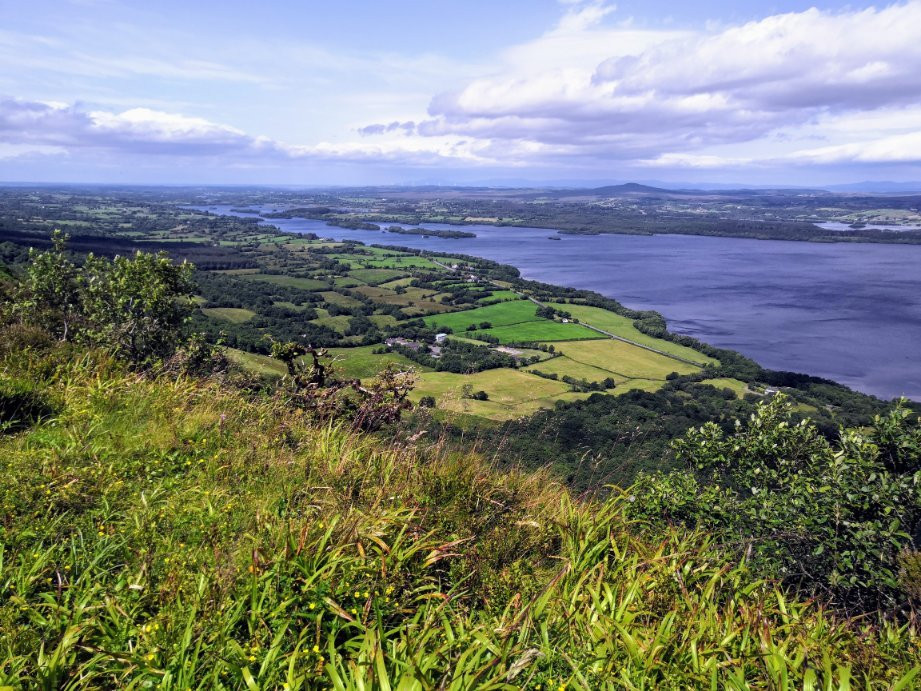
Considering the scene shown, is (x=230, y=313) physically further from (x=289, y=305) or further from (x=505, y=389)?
(x=505, y=389)

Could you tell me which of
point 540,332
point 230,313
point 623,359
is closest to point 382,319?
point 230,313

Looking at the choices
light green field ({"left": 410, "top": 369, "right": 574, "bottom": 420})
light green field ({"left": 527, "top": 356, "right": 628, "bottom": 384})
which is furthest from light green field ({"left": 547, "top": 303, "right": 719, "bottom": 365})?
light green field ({"left": 410, "top": 369, "right": 574, "bottom": 420})

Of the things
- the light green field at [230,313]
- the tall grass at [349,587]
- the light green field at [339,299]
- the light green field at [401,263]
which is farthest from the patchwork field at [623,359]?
the light green field at [401,263]

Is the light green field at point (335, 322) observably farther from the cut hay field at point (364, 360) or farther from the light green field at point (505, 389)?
the light green field at point (505, 389)

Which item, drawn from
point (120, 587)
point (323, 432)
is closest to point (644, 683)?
point (120, 587)

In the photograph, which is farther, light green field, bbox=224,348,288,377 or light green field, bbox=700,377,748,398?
light green field, bbox=700,377,748,398

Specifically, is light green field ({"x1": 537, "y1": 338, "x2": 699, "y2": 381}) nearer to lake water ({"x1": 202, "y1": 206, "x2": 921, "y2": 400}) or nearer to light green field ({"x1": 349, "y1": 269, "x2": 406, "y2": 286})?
lake water ({"x1": 202, "y1": 206, "x2": 921, "y2": 400})
